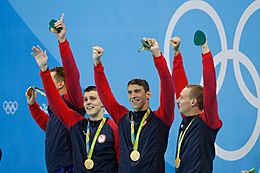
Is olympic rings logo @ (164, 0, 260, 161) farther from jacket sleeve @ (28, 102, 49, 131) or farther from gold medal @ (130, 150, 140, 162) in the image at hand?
jacket sleeve @ (28, 102, 49, 131)

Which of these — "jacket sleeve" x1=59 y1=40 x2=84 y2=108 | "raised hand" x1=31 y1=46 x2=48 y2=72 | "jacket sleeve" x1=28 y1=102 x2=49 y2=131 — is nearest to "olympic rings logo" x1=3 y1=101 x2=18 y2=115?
"jacket sleeve" x1=28 y1=102 x2=49 y2=131

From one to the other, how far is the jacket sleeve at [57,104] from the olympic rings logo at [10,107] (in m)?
2.12

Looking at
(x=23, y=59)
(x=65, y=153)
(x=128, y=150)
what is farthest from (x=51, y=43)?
(x=128, y=150)

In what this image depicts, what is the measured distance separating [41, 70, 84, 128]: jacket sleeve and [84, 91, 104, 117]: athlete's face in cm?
14

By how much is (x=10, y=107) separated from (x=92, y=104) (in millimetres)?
2369

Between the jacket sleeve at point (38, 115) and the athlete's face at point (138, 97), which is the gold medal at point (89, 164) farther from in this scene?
the jacket sleeve at point (38, 115)

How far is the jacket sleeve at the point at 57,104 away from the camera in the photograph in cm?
513

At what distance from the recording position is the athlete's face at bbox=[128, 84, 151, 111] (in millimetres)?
4996

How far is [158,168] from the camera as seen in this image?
4.89 metres

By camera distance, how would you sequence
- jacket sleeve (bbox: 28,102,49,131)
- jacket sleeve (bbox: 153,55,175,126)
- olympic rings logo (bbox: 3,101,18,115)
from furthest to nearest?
olympic rings logo (bbox: 3,101,18,115) → jacket sleeve (bbox: 28,102,49,131) → jacket sleeve (bbox: 153,55,175,126)

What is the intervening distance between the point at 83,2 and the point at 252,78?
199cm

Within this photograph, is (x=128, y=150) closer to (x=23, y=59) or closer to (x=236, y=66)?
(x=236, y=66)

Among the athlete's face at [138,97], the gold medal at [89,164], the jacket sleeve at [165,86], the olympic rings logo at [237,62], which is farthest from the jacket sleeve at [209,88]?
the olympic rings logo at [237,62]

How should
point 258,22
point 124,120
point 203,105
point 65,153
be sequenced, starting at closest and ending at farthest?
point 203,105, point 124,120, point 65,153, point 258,22
